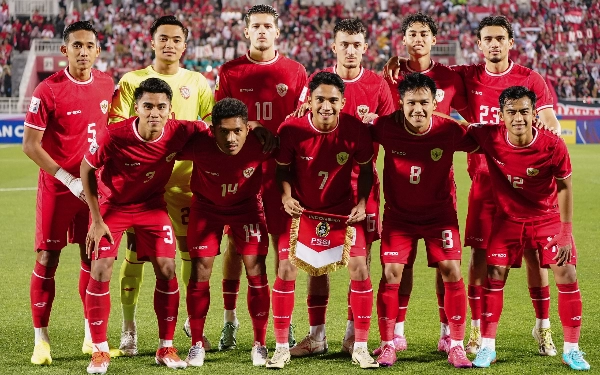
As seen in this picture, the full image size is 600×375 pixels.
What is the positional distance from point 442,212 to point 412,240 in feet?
0.87

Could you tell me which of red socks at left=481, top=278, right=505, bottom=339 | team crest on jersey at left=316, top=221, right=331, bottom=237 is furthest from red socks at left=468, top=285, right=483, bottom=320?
team crest on jersey at left=316, top=221, right=331, bottom=237

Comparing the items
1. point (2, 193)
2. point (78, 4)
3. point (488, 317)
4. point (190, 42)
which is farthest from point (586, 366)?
point (78, 4)

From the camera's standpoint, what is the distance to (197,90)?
6352 mm

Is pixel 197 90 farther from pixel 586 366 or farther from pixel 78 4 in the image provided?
pixel 78 4

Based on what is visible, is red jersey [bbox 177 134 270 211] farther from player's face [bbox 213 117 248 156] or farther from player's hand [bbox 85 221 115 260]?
player's hand [bbox 85 221 115 260]

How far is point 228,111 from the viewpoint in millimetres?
5453

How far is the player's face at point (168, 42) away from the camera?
616cm

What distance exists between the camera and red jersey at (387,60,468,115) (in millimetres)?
6223

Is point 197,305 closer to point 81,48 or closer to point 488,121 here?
point 81,48

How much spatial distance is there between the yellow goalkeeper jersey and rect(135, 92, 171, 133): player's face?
0.73 metres

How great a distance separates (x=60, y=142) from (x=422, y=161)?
2.44 m

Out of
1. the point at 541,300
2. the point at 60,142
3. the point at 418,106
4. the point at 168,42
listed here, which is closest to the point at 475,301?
the point at 541,300

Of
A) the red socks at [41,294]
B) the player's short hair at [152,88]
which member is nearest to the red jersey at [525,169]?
the player's short hair at [152,88]

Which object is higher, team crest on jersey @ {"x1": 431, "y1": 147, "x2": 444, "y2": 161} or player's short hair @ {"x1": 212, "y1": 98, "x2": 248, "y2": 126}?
player's short hair @ {"x1": 212, "y1": 98, "x2": 248, "y2": 126}
